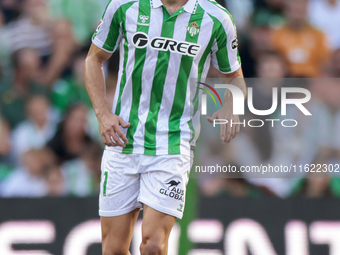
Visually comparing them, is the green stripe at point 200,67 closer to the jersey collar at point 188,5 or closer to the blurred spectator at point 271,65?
the jersey collar at point 188,5

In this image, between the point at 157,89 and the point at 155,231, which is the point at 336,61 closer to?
the point at 157,89

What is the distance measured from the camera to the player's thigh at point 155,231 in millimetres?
2406

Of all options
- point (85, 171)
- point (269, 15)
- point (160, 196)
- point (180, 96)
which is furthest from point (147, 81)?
point (269, 15)

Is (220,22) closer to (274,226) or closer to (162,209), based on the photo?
(162,209)

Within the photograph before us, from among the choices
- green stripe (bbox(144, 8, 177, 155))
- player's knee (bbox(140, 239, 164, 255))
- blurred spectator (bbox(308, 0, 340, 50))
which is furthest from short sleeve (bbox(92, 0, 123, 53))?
blurred spectator (bbox(308, 0, 340, 50))

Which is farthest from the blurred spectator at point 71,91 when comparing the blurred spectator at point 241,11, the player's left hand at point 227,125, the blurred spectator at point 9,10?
the player's left hand at point 227,125

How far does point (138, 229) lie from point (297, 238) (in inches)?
53.8

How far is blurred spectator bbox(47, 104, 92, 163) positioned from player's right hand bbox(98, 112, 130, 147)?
1974 mm

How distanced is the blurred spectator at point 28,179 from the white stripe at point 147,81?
2.00 metres

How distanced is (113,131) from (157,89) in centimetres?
34

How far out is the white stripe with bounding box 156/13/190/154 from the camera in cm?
254

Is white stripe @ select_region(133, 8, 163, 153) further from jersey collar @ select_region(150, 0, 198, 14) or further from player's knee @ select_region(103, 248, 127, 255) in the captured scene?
player's knee @ select_region(103, 248, 127, 255)

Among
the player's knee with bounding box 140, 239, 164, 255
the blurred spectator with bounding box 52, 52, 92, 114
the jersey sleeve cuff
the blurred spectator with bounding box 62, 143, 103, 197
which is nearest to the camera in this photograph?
the player's knee with bounding box 140, 239, 164, 255

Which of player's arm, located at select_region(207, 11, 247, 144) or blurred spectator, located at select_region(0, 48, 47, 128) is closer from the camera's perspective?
player's arm, located at select_region(207, 11, 247, 144)
